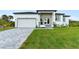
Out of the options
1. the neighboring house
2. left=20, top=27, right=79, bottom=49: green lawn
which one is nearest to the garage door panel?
the neighboring house

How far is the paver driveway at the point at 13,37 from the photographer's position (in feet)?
12.9

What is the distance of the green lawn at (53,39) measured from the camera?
12.9 feet

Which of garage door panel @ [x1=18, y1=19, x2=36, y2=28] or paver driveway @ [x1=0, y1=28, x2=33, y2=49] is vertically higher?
garage door panel @ [x1=18, y1=19, x2=36, y2=28]

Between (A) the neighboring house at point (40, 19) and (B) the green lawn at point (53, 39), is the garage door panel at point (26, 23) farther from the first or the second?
(B) the green lawn at point (53, 39)

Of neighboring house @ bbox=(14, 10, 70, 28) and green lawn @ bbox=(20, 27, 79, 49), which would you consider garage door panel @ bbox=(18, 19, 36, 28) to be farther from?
green lawn @ bbox=(20, 27, 79, 49)

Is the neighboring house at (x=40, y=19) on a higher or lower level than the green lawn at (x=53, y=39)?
higher

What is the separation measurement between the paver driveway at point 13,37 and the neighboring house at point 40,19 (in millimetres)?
82

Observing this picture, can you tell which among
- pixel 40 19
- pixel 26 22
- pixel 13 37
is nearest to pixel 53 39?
pixel 40 19

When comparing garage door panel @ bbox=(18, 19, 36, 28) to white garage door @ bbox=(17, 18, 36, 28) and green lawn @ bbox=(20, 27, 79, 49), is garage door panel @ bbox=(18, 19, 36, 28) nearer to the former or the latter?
white garage door @ bbox=(17, 18, 36, 28)

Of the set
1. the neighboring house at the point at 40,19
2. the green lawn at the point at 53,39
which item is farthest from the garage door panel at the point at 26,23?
the green lawn at the point at 53,39

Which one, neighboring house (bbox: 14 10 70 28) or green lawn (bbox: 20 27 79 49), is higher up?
neighboring house (bbox: 14 10 70 28)

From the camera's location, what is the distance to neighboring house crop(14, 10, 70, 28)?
13.0ft
